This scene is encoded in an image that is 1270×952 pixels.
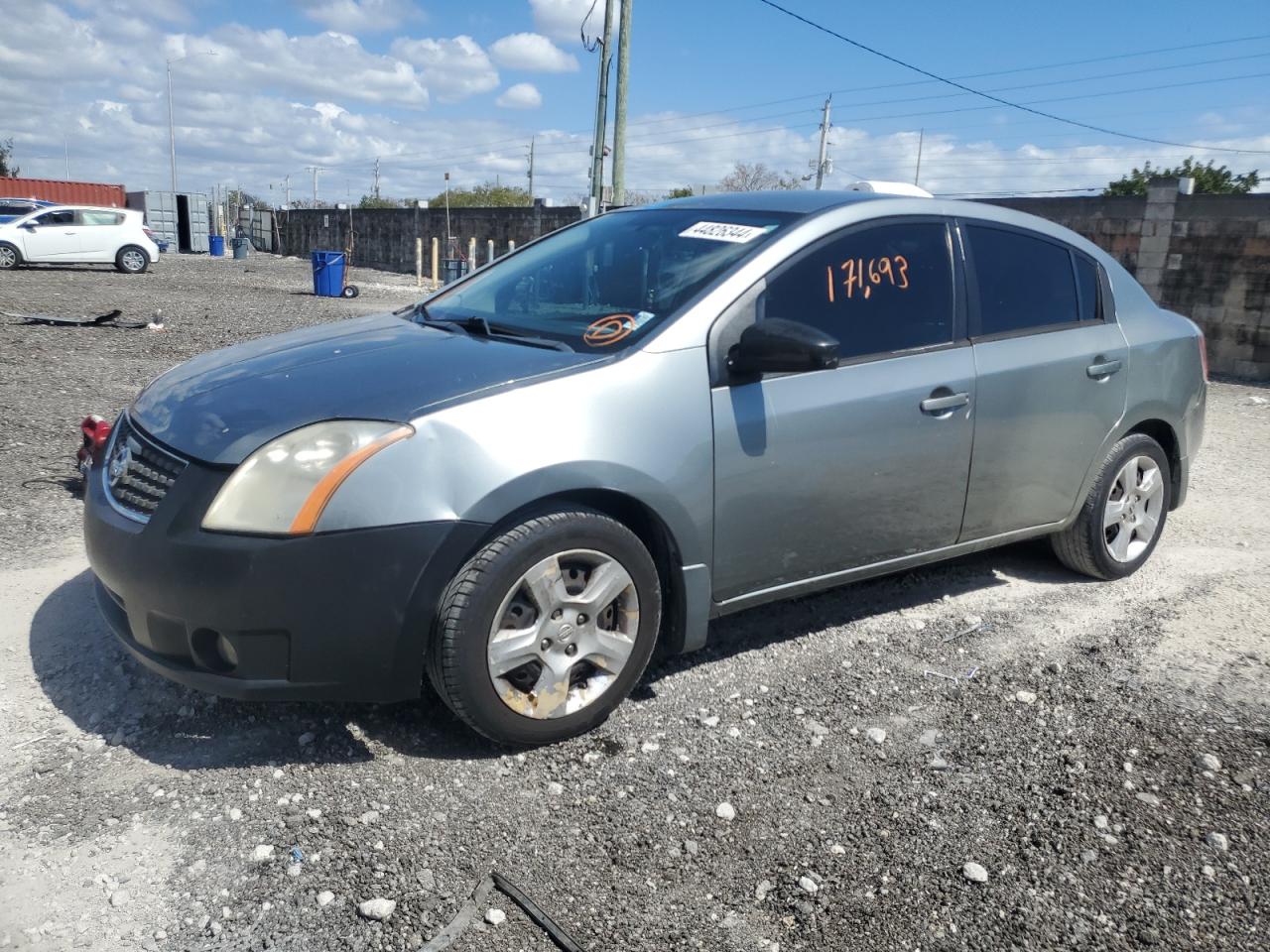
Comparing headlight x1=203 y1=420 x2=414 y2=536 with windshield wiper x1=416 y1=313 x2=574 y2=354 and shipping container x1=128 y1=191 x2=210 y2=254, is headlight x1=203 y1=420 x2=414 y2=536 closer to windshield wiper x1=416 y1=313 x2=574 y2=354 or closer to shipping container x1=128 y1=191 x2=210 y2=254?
windshield wiper x1=416 y1=313 x2=574 y2=354

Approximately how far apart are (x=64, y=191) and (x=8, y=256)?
23.3 metres

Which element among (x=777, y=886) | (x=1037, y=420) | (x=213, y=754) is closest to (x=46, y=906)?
(x=213, y=754)

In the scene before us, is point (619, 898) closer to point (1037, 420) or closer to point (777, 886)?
point (777, 886)

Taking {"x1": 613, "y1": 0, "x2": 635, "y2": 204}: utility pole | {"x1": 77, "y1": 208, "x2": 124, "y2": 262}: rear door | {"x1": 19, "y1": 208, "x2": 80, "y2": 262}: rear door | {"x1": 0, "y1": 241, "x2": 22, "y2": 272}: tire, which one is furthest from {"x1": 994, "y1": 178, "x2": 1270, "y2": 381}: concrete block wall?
{"x1": 0, "y1": 241, "x2": 22, "y2": 272}: tire

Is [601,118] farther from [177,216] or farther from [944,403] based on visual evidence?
[177,216]

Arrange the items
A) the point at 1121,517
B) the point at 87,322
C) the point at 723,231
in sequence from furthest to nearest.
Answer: the point at 87,322 < the point at 1121,517 < the point at 723,231

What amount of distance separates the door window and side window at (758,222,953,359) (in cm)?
2658

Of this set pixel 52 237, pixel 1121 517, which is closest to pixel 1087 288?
pixel 1121 517

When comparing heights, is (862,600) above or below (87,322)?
below

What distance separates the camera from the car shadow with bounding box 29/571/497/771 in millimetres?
3082

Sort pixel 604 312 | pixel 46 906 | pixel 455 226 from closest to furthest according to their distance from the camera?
pixel 46 906, pixel 604 312, pixel 455 226

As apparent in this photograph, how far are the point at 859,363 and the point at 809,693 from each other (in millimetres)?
1182

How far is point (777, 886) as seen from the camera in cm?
258

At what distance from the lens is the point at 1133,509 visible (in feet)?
16.0
